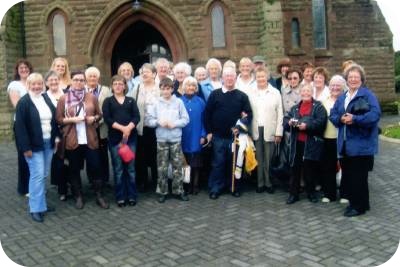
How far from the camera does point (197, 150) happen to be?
7.13 m

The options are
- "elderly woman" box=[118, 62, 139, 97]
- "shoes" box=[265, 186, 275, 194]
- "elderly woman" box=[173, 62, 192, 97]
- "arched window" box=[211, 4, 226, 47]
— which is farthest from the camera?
"arched window" box=[211, 4, 226, 47]

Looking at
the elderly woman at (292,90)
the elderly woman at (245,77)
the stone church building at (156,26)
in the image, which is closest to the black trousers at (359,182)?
the elderly woman at (292,90)

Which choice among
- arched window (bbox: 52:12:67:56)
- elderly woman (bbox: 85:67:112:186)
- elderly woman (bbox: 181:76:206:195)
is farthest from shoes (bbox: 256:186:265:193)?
arched window (bbox: 52:12:67:56)

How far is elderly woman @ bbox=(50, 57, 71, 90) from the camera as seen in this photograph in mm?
7117

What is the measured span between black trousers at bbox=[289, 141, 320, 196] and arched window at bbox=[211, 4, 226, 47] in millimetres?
9049

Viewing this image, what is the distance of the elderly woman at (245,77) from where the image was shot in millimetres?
7395

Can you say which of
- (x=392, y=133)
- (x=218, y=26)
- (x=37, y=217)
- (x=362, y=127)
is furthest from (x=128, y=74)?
(x=218, y=26)

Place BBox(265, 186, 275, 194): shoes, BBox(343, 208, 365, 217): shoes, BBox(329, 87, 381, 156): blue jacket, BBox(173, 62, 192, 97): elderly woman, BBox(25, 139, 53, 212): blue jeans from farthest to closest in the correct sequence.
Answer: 1. BBox(173, 62, 192, 97): elderly woman
2. BBox(265, 186, 275, 194): shoes
3. BBox(25, 139, 53, 212): blue jeans
4. BBox(343, 208, 365, 217): shoes
5. BBox(329, 87, 381, 156): blue jacket

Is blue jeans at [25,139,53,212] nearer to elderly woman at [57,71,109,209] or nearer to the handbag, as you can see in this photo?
elderly woman at [57,71,109,209]

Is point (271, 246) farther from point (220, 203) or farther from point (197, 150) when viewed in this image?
point (197, 150)

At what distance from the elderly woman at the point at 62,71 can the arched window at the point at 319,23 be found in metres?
12.4

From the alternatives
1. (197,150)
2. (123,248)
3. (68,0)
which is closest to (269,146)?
(197,150)

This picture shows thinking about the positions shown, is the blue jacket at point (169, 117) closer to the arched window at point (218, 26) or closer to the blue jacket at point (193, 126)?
the blue jacket at point (193, 126)

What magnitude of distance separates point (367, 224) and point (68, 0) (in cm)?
1232
